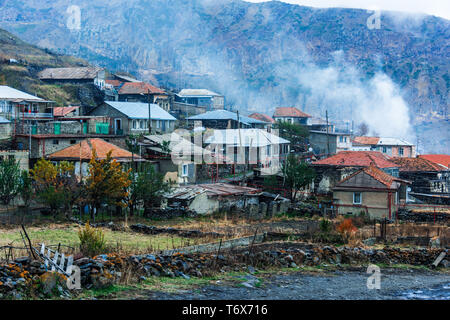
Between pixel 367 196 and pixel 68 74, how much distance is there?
50330mm

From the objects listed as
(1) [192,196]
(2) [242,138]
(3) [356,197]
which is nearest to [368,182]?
(3) [356,197]

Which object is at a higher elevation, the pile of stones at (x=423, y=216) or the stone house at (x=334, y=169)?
the stone house at (x=334, y=169)

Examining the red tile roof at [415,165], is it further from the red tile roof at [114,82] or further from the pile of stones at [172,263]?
the red tile roof at [114,82]

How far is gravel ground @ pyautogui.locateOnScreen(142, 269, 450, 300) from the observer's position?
456 inches

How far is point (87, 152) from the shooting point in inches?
1379

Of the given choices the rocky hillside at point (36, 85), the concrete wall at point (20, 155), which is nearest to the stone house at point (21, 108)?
the concrete wall at point (20, 155)

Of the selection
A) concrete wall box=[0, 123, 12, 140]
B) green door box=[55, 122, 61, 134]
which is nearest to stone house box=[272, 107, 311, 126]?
green door box=[55, 122, 61, 134]

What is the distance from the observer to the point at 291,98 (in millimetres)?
146000

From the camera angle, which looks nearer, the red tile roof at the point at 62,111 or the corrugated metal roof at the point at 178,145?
the corrugated metal roof at the point at 178,145

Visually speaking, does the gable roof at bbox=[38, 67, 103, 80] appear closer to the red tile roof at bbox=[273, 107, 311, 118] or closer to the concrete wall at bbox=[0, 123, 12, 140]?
the red tile roof at bbox=[273, 107, 311, 118]

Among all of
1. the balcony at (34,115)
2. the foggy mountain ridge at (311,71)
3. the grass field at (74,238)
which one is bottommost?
the grass field at (74,238)

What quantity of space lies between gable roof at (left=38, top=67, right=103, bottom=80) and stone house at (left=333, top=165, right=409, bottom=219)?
45890 mm

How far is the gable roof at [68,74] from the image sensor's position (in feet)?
228

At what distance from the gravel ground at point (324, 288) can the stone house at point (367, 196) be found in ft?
55.7
